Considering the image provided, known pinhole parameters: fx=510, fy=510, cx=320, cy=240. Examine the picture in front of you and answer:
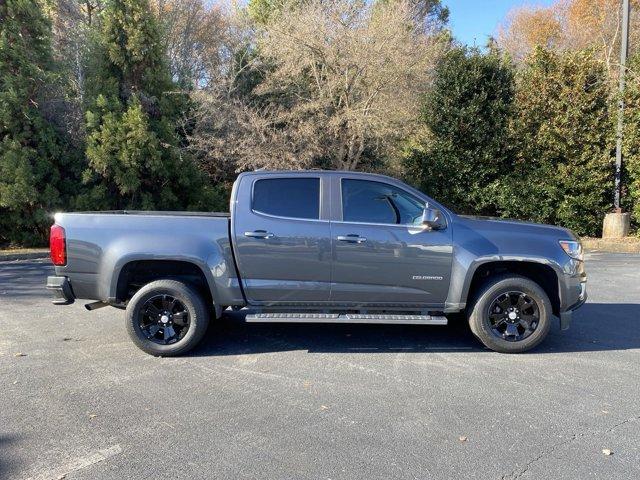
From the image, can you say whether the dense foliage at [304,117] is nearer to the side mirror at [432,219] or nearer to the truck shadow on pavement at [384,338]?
the truck shadow on pavement at [384,338]

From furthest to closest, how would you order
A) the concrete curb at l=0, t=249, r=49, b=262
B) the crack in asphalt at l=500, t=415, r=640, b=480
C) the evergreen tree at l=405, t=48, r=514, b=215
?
the evergreen tree at l=405, t=48, r=514, b=215, the concrete curb at l=0, t=249, r=49, b=262, the crack in asphalt at l=500, t=415, r=640, b=480

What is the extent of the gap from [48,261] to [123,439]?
9.44m

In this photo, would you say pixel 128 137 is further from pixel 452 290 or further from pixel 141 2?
pixel 452 290

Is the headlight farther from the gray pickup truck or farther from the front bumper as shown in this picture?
the front bumper

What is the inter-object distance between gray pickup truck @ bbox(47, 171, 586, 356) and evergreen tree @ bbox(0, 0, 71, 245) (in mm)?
9215

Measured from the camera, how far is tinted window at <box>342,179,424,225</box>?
5305 mm

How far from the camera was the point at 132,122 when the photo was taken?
13.4 m

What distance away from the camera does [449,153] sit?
51.9 feet

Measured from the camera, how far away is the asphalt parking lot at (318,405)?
327cm

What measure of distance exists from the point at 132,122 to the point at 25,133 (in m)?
2.75

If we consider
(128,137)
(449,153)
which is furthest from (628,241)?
(128,137)

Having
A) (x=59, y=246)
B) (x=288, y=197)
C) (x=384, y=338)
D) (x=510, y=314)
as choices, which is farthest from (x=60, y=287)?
(x=510, y=314)

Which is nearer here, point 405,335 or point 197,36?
point 405,335

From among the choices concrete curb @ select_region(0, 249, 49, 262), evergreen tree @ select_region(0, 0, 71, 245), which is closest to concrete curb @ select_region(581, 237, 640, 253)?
concrete curb @ select_region(0, 249, 49, 262)
